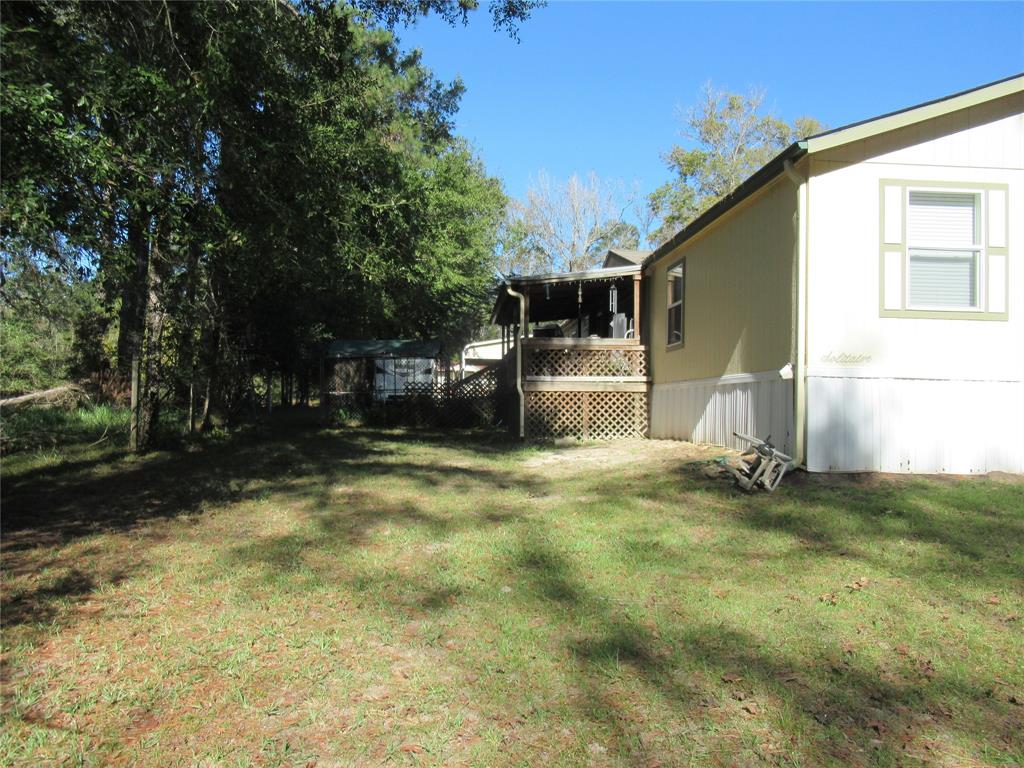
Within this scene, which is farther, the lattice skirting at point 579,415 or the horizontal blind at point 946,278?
the lattice skirting at point 579,415

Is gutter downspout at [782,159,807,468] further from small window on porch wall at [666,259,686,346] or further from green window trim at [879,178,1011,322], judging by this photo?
small window on porch wall at [666,259,686,346]

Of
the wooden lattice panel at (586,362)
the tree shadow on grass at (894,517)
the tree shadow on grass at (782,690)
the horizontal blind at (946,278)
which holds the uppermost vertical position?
the horizontal blind at (946,278)

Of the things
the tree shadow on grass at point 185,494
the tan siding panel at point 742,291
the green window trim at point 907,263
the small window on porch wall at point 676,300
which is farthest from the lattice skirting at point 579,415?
the green window trim at point 907,263

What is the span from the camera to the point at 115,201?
575cm

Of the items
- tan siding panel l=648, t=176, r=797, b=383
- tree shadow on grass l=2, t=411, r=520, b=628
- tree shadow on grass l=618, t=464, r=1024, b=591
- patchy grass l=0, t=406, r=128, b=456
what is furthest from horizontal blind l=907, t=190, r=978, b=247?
patchy grass l=0, t=406, r=128, b=456

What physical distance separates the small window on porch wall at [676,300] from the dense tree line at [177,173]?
13.5 feet

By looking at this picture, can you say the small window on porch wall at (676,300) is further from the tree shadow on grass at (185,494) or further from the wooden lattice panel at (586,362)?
the tree shadow on grass at (185,494)

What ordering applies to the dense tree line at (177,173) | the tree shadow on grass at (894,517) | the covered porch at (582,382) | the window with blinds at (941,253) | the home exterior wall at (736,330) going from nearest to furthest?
the tree shadow on grass at (894,517)
the dense tree line at (177,173)
the window with blinds at (941,253)
the home exterior wall at (736,330)
the covered porch at (582,382)

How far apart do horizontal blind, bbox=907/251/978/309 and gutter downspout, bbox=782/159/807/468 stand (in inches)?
47.8

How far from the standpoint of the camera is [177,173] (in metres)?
6.55

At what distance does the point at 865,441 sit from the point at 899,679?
473cm

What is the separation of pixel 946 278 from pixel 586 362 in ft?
21.6

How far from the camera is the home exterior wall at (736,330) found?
8.14m

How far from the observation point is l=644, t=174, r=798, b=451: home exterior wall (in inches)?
320
